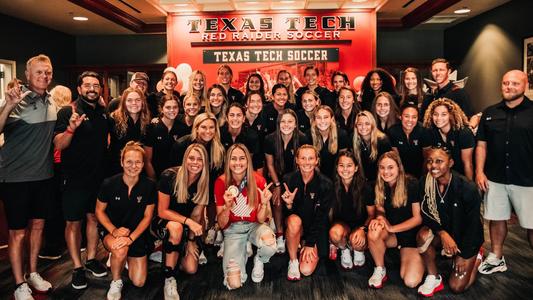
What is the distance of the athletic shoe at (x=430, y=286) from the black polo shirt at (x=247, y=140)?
6.22 feet

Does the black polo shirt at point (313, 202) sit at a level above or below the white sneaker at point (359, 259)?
above

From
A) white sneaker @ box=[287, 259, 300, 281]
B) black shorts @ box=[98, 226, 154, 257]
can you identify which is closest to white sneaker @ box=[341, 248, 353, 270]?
white sneaker @ box=[287, 259, 300, 281]

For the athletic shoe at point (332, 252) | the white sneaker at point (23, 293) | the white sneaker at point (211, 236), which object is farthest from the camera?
the white sneaker at point (211, 236)

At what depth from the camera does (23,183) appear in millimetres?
2850

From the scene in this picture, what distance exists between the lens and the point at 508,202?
3324 millimetres

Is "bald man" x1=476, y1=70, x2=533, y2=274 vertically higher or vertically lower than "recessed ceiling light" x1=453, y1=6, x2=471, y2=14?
lower

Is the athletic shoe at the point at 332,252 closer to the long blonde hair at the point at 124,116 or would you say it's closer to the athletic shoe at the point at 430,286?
the athletic shoe at the point at 430,286

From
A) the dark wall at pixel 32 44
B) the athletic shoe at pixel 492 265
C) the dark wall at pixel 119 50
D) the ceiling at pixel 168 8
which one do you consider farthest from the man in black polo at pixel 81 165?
the dark wall at pixel 119 50

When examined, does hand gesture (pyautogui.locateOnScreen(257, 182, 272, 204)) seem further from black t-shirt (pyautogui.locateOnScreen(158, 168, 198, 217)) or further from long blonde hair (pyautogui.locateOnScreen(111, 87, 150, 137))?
long blonde hair (pyautogui.locateOnScreen(111, 87, 150, 137))

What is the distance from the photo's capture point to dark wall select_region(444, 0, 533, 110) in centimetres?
665

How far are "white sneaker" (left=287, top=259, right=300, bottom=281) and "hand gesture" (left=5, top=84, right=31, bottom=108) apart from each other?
235cm

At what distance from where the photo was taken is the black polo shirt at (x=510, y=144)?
3186 millimetres

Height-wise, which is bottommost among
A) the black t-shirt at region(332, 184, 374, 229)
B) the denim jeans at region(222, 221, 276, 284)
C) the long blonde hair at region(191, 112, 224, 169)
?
the denim jeans at region(222, 221, 276, 284)

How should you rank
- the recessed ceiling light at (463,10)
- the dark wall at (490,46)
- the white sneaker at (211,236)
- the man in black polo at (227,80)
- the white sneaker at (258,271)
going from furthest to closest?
the recessed ceiling light at (463,10) → the dark wall at (490,46) → the man in black polo at (227,80) → the white sneaker at (211,236) → the white sneaker at (258,271)
